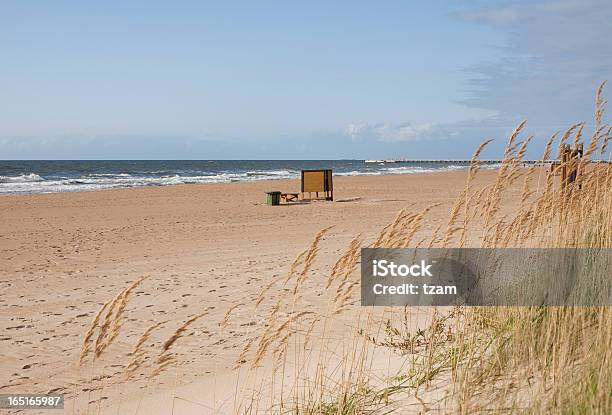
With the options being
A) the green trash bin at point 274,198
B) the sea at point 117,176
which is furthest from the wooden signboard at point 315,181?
the sea at point 117,176

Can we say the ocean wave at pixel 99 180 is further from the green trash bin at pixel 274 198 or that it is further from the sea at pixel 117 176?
the green trash bin at pixel 274 198

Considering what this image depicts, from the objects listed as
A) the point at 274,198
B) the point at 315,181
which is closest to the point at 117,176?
the point at 315,181

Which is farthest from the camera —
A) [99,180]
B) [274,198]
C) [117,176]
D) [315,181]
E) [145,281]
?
[117,176]

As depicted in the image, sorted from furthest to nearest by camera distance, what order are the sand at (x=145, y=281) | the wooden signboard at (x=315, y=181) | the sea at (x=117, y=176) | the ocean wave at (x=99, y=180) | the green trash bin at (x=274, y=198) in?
the sea at (x=117, y=176)
the ocean wave at (x=99, y=180)
the wooden signboard at (x=315, y=181)
the green trash bin at (x=274, y=198)
the sand at (x=145, y=281)

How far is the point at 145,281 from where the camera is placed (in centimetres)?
745

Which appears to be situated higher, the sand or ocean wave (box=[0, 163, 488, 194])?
ocean wave (box=[0, 163, 488, 194])

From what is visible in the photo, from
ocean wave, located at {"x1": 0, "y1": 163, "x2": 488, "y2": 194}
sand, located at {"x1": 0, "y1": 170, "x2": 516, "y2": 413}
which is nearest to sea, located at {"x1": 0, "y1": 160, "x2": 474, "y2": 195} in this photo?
ocean wave, located at {"x1": 0, "y1": 163, "x2": 488, "y2": 194}

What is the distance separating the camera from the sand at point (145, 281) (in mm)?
4176

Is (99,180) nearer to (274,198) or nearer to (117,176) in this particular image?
(117,176)

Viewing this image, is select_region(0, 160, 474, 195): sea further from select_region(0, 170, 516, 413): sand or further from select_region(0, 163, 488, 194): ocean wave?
select_region(0, 170, 516, 413): sand

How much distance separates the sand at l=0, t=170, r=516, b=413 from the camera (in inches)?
164

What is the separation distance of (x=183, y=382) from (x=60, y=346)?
1.43 m

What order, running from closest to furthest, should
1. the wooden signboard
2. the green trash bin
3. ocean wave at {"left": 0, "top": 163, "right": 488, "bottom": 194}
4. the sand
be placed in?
the sand → the green trash bin → the wooden signboard → ocean wave at {"left": 0, "top": 163, "right": 488, "bottom": 194}

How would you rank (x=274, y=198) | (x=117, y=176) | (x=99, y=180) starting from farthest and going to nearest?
(x=117, y=176)
(x=99, y=180)
(x=274, y=198)
